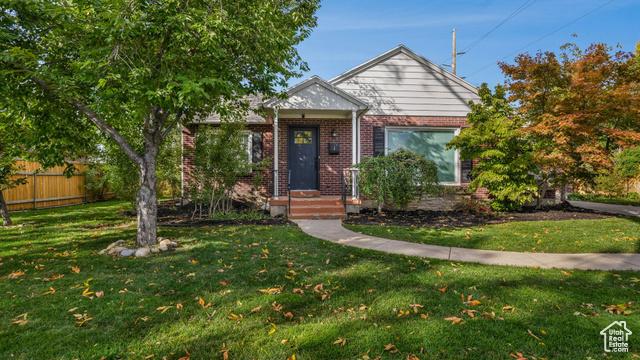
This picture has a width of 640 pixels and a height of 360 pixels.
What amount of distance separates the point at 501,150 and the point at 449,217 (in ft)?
8.20

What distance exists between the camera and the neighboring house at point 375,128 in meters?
9.77

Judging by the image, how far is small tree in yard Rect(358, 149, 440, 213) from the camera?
7984mm

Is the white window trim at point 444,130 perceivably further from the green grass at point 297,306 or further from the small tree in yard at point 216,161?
the green grass at point 297,306

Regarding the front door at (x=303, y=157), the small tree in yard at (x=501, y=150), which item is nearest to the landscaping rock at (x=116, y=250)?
the front door at (x=303, y=157)

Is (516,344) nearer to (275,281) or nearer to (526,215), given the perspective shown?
(275,281)

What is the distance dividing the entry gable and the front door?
6.27 feet

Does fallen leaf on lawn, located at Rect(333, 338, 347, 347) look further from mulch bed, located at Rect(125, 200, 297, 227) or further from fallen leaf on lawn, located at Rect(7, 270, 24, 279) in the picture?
mulch bed, located at Rect(125, 200, 297, 227)

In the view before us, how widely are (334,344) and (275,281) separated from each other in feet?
4.68

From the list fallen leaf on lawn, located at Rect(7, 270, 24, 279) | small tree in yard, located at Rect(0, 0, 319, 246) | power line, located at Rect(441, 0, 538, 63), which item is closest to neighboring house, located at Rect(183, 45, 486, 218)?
small tree in yard, located at Rect(0, 0, 319, 246)

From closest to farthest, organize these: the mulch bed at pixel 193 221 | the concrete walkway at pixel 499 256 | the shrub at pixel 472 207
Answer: the concrete walkway at pixel 499 256, the mulch bed at pixel 193 221, the shrub at pixel 472 207

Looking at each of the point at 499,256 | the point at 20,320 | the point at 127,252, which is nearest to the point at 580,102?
the point at 499,256

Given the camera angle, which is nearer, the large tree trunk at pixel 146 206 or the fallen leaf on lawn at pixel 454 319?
the fallen leaf on lawn at pixel 454 319

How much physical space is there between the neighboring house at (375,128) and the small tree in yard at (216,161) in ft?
5.41

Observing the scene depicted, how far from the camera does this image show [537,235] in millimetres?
5898
